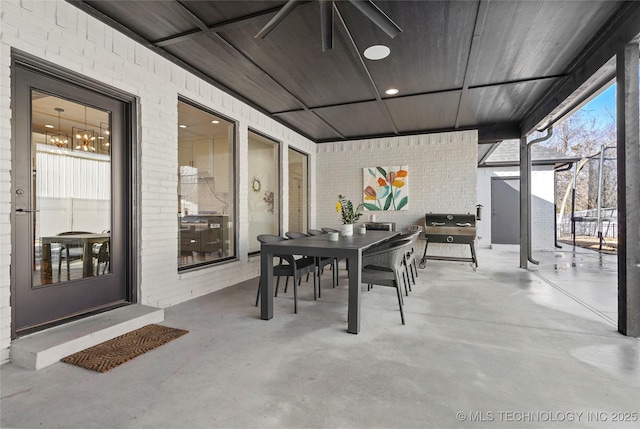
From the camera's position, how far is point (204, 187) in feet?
15.4

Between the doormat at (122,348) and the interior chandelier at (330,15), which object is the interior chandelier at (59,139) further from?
the interior chandelier at (330,15)

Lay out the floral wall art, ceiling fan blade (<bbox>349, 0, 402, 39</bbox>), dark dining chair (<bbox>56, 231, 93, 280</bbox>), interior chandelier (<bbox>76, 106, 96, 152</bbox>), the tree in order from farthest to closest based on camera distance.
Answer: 1. the tree
2. the floral wall art
3. interior chandelier (<bbox>76, 106, 96, 152</bbox>)
4. dark dining chair (<bbox>56, 231, 93, 280</bbox>)
5. ceiling fan blade (<bbox>349, 0, 402, 39</bbox>)

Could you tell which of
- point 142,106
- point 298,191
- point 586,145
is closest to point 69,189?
point 142,106

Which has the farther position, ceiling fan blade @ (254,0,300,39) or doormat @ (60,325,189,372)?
ceiling fan blade @ (254,0,300,39)

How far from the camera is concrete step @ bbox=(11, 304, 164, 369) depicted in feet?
7.07

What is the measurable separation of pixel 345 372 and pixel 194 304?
231cm

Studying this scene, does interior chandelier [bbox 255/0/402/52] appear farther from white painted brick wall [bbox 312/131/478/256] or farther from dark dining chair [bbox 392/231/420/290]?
white painted brick wall [bbox 312/131/478/256]

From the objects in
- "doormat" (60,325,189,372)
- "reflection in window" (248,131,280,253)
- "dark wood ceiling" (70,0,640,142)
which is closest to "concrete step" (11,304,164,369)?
"doormat" (60,325,189,372)

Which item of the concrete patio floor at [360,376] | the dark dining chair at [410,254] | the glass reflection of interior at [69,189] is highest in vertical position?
the glass reflection of interior at [69,189]

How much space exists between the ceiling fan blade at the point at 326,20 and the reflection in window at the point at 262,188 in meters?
3.02

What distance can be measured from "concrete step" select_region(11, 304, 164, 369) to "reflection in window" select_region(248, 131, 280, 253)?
2506 millimetres

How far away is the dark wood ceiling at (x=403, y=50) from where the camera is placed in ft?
9.02

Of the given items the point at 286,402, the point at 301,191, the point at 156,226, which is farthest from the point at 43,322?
the point at 301,191

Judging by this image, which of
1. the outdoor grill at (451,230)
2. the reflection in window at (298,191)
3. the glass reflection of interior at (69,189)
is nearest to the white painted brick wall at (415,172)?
the reflection in window at (298,191)
